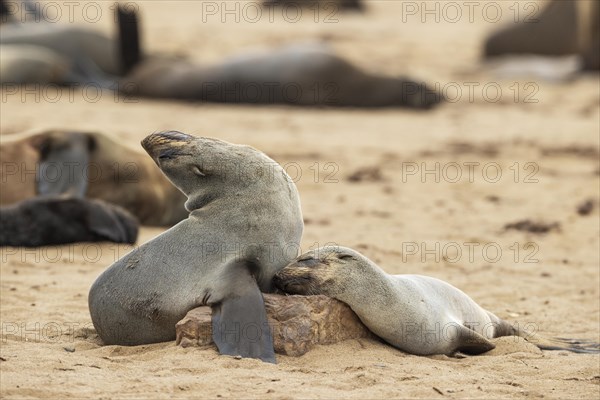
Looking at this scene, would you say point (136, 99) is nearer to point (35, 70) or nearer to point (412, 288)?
point (35, 70)

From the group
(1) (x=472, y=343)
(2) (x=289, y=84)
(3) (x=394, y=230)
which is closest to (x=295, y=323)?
(1) (x=472, y=343)

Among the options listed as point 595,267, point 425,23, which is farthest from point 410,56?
point 595,267

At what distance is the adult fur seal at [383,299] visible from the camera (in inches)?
196

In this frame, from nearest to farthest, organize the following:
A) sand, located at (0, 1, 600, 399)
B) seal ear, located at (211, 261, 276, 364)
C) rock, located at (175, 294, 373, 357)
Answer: sand, located at (0, 1, 600, 399)
seal ear, located at (211, 261, 276, 364)
rock, located at (175, 294, 373, 357)

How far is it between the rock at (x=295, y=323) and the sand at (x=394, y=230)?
8 cm

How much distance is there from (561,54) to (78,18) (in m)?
9.33

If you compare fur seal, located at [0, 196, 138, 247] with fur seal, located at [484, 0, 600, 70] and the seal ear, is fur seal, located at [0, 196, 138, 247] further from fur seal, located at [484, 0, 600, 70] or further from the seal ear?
fur seal, located at [484, 0, 600, 70]

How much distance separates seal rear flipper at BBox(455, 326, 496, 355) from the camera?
5.19 meters

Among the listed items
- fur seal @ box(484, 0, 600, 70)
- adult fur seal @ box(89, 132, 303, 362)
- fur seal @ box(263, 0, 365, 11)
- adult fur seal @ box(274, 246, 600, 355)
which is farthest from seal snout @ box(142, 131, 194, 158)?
fur seal @ box(263, 0, 365, 11)

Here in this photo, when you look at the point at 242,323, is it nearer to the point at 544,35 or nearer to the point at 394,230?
the point at 394,230

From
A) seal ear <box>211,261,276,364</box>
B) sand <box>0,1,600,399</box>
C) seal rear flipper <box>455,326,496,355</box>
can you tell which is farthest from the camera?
seal rear flipper <box>455,326,496,355</box>

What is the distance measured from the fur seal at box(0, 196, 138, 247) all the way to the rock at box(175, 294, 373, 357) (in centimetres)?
263

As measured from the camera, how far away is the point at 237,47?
18656 millimetres

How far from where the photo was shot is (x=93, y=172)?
8.19m
